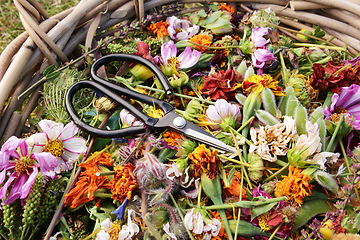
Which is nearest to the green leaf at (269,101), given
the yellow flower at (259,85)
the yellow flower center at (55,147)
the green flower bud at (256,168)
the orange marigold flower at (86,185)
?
the yellow flower at (259,85)

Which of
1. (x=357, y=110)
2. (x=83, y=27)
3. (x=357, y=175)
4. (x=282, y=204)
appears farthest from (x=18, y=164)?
(x=357, y=110)

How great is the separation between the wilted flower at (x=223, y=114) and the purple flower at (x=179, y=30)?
1.10 ft

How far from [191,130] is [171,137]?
7 centimetres

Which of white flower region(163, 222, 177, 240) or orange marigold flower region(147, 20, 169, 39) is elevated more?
orange marigold flower region(147, 20, 169, 39)

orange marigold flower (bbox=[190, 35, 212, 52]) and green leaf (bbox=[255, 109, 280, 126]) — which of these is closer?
green leaf (bbox=[255, 109, 280, 126])

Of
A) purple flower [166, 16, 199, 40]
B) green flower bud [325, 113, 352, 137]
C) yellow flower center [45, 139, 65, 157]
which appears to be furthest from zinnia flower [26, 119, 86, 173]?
green flower bud [325, 113, 352, 137]

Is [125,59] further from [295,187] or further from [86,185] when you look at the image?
[295,187]

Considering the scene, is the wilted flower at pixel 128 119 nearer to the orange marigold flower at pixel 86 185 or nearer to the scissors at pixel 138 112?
the scissors at pixel 138 112

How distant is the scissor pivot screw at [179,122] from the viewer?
0.69 m

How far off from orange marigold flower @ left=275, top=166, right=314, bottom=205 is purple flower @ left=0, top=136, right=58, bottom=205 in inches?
21.4

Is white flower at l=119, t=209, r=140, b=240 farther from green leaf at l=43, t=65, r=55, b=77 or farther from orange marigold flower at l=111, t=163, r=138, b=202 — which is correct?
green leaf at l=43, t=65, r=55, b=77

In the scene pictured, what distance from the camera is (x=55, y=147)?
0.71 m

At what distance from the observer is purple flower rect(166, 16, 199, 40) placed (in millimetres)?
896

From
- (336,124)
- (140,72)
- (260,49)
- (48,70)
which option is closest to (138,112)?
(140,72)
